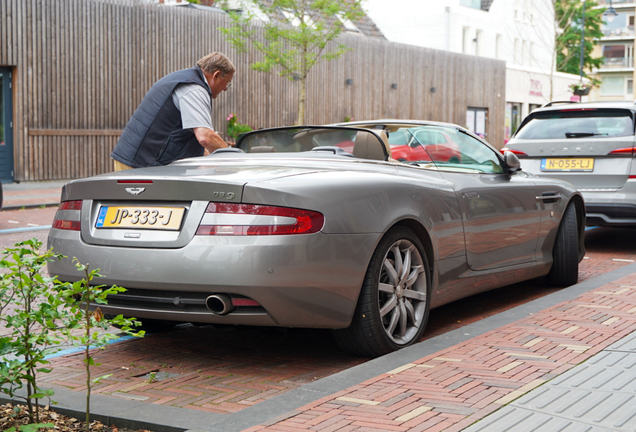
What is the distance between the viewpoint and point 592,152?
28.9ft

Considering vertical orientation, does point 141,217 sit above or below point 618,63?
below

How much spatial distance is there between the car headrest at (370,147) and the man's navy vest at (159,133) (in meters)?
1.42

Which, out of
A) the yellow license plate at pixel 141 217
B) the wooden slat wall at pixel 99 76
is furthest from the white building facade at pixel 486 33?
the yellow license plate at pixel 141 217

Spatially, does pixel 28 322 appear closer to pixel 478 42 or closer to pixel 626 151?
pixel 626 151

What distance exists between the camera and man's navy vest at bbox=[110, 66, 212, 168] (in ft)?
19.0

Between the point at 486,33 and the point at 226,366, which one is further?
the point at 486,33

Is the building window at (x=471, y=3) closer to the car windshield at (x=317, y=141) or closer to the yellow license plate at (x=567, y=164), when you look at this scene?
the yellow license plate at (x=567, y=164)

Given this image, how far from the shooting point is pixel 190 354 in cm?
461

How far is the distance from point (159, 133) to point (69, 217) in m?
1.62

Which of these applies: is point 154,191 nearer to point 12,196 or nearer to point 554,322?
point 554,322

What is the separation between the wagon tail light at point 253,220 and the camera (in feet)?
12.6

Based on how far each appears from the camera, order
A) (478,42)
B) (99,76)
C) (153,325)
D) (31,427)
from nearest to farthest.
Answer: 1. (31,427)
2. (153,325)
3. (99,76)
4. (478,42)

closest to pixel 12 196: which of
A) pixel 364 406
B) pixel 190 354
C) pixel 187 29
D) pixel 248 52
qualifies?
pixel 187 29

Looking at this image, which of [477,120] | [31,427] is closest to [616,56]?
[477,120]
